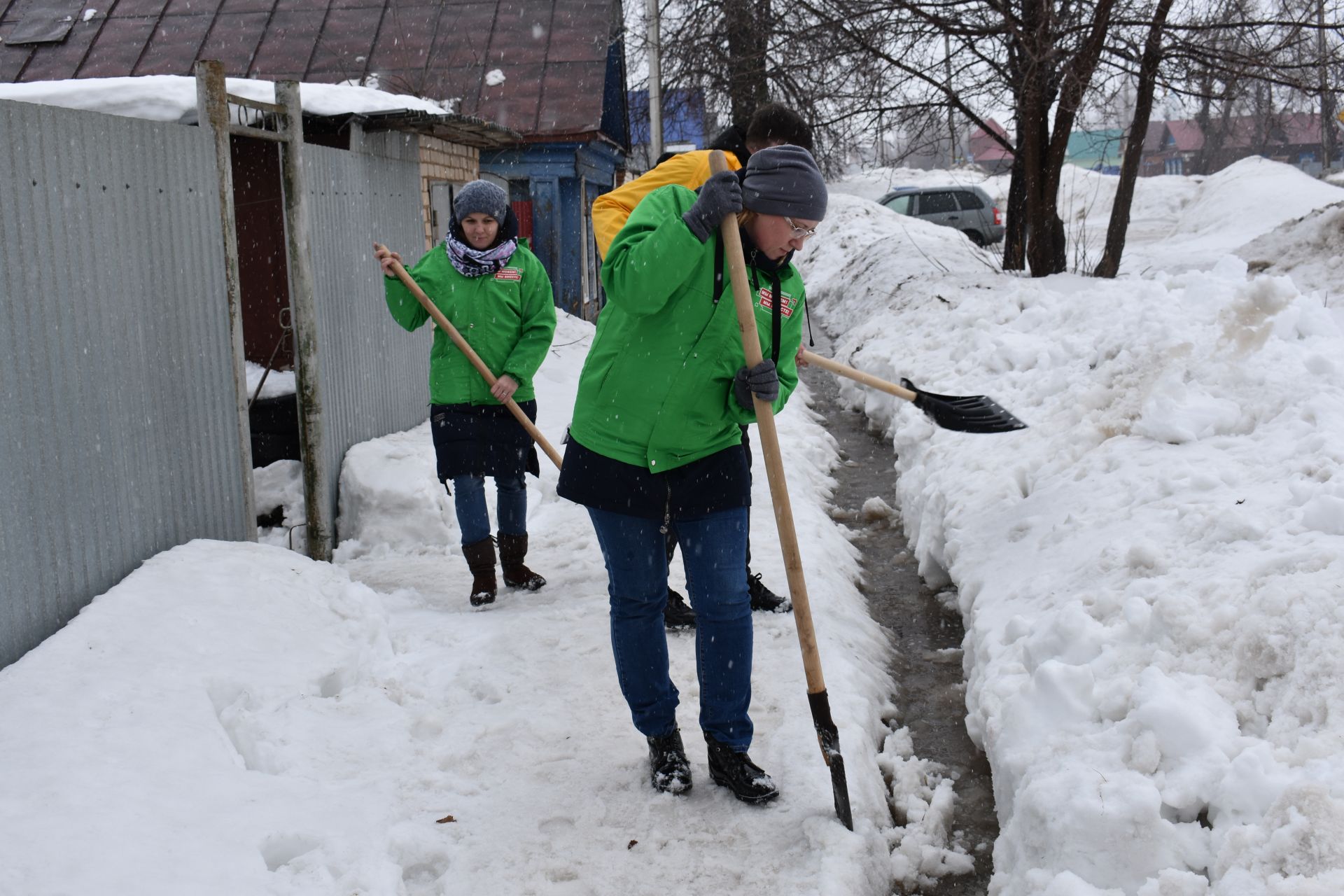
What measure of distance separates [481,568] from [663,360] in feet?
7.55

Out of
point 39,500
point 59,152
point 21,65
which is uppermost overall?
point 21,65

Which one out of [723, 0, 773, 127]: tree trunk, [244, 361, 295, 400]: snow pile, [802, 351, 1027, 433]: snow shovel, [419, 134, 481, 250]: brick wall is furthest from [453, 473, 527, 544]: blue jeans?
[723, 0, 773, 127]: tree trunk

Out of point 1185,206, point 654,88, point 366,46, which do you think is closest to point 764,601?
point 366,46

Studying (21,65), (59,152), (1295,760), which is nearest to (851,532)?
(1295,760)

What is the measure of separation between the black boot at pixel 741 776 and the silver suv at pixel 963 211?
20698 millimetres

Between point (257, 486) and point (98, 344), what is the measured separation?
221cm

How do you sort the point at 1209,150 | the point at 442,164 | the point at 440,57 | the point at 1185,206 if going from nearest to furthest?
the point at 442,164, the point at 440,57, the point at 1185,206, the point at 1209,150

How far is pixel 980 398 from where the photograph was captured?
4.43 m

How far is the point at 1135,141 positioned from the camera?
40.2 ft

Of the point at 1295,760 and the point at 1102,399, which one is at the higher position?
the point at 1102,399

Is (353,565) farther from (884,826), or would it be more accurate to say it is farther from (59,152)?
(884,826)

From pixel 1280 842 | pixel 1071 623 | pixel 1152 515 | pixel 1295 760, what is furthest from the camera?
pixel 1152 515

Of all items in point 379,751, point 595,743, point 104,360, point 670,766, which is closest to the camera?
point 670,766

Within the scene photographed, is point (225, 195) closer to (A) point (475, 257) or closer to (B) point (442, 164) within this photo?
(A) point (475, 257)
